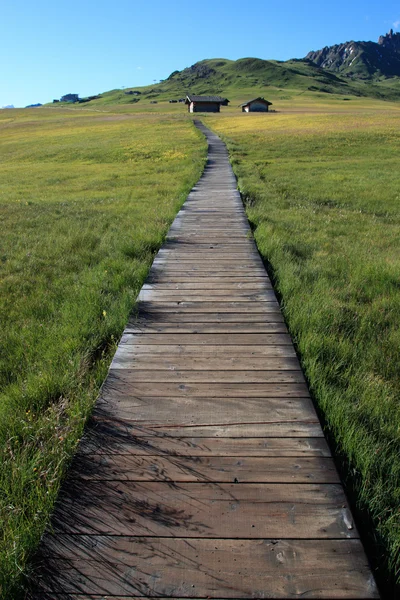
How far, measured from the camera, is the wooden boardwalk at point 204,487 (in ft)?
5.35

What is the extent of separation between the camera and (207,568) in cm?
166

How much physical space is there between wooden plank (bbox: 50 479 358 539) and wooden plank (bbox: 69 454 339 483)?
0.13 feet

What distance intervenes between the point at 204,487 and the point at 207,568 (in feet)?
1.34

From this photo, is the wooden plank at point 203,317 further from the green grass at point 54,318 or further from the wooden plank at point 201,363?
the wooden plank at point 201,363

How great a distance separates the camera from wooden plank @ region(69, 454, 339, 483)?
2.09 meters

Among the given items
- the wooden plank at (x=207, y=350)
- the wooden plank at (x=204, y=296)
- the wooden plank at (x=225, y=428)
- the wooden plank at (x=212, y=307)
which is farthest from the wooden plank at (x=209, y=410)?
the wooden plank at (x=204, y=296)

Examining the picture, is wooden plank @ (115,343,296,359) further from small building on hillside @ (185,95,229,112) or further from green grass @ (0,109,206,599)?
small building on hillside @ (185,95,229,112)

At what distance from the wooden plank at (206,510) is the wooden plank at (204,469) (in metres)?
0.04

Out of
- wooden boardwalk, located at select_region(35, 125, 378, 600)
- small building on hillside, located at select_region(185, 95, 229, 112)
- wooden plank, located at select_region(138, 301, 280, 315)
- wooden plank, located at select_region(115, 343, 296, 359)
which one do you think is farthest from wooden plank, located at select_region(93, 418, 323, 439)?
small building on hillside, located at select_region(185, 95, 229, 112)

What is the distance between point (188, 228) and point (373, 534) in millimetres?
6678

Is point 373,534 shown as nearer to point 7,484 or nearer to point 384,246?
point 7,484

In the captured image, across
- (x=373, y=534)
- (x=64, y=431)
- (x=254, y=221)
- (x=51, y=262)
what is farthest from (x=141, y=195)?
(x=373, y=534)

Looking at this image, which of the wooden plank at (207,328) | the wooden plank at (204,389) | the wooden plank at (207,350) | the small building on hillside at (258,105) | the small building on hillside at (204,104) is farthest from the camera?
the small building on hillside at (258,105)

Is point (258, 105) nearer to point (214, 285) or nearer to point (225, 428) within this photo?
point (214, 285)
